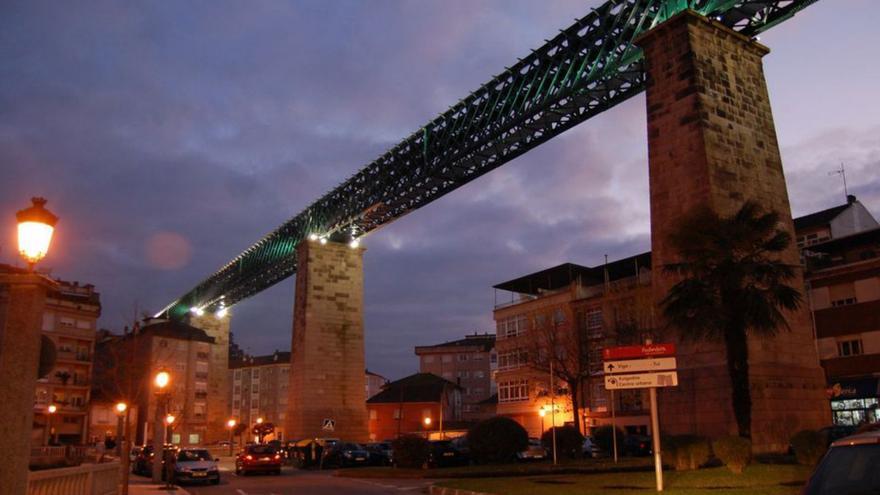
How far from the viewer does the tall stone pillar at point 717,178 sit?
2219cm

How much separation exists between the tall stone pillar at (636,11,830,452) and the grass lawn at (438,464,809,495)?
3121 mm

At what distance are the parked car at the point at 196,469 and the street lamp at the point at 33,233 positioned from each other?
2372cm

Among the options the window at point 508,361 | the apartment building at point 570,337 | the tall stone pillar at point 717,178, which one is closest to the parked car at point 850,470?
the tall stone pillar at point 717,178

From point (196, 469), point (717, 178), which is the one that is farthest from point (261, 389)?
point (717, 178)

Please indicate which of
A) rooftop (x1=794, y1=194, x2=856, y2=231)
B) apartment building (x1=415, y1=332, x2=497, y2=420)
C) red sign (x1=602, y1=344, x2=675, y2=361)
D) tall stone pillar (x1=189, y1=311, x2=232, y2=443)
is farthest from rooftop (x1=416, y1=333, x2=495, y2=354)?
red sign (x1=602, y1=344, x2=675, y2=361)

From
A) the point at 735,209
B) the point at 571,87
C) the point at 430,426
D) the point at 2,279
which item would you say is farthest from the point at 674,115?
the point at 430,426

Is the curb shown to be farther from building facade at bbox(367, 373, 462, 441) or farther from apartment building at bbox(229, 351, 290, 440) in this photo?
apartment building at bbox(229, 351, 290, 440)

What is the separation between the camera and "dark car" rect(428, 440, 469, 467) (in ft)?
110

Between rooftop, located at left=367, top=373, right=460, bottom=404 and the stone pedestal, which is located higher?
rooftop, located at left=367, top=373, right=460, bottom=404

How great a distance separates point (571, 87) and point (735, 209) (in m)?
12.9

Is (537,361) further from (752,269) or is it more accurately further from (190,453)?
(752,269)

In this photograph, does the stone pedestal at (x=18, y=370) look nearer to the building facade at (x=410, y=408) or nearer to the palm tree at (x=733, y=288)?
the palm tree at (x=733, y=288)

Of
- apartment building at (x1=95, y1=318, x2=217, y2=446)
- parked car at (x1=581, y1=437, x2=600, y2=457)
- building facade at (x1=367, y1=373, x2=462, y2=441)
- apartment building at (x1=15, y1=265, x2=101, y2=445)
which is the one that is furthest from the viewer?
apartment building at (x1=95, y1=318, x2=217, y2=446)

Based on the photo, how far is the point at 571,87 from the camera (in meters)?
34.6
